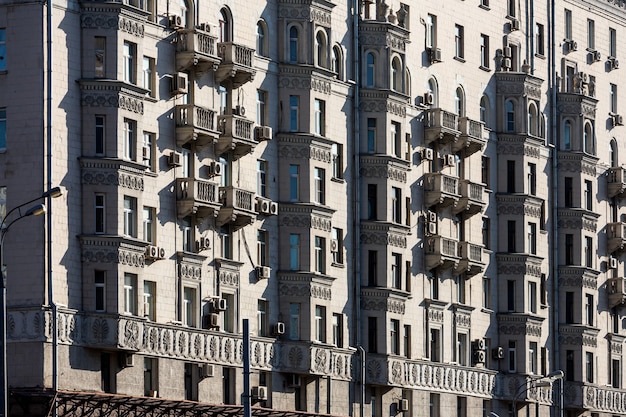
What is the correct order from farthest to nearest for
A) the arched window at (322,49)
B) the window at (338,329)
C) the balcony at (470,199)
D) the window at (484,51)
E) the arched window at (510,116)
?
1. the arched window at (510,116)
2. the window at (484,51)
3. the balcony at (470,199)
4. the window at (338,329)
5. the arched window at (322,49)

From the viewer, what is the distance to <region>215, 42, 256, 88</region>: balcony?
7281cm

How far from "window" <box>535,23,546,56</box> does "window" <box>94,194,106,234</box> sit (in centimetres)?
3082

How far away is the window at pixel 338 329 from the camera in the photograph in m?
78.4

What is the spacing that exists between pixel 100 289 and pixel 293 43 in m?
14.2

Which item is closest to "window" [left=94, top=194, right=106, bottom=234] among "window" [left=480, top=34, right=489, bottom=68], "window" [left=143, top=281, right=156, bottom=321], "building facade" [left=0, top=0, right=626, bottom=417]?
"building facade" [left=0, top=0, right=626, bottom=417]

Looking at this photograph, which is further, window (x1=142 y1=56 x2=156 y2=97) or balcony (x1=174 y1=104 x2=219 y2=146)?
balcony (x1=174 y1=104 x2=219 y2=146)

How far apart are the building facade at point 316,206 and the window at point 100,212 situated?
4.4 inches

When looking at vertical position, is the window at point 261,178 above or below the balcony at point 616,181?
below

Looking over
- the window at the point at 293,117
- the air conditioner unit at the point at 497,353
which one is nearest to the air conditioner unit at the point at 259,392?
the window at the point at 293,117

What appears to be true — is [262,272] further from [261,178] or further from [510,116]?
[510,116]

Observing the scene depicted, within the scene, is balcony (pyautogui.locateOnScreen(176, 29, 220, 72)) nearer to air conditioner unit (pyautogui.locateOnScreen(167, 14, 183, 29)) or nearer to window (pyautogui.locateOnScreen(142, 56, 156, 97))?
air conditioner unit (pyautogui.locateOnScreen(167, 14, 183, 29))

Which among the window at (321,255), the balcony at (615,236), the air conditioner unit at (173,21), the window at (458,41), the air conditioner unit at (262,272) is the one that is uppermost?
the window at (458,41)

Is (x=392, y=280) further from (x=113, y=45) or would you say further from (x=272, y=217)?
(x=113, y=45)

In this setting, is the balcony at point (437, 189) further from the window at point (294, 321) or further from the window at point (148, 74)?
the window at point (148, 74)
